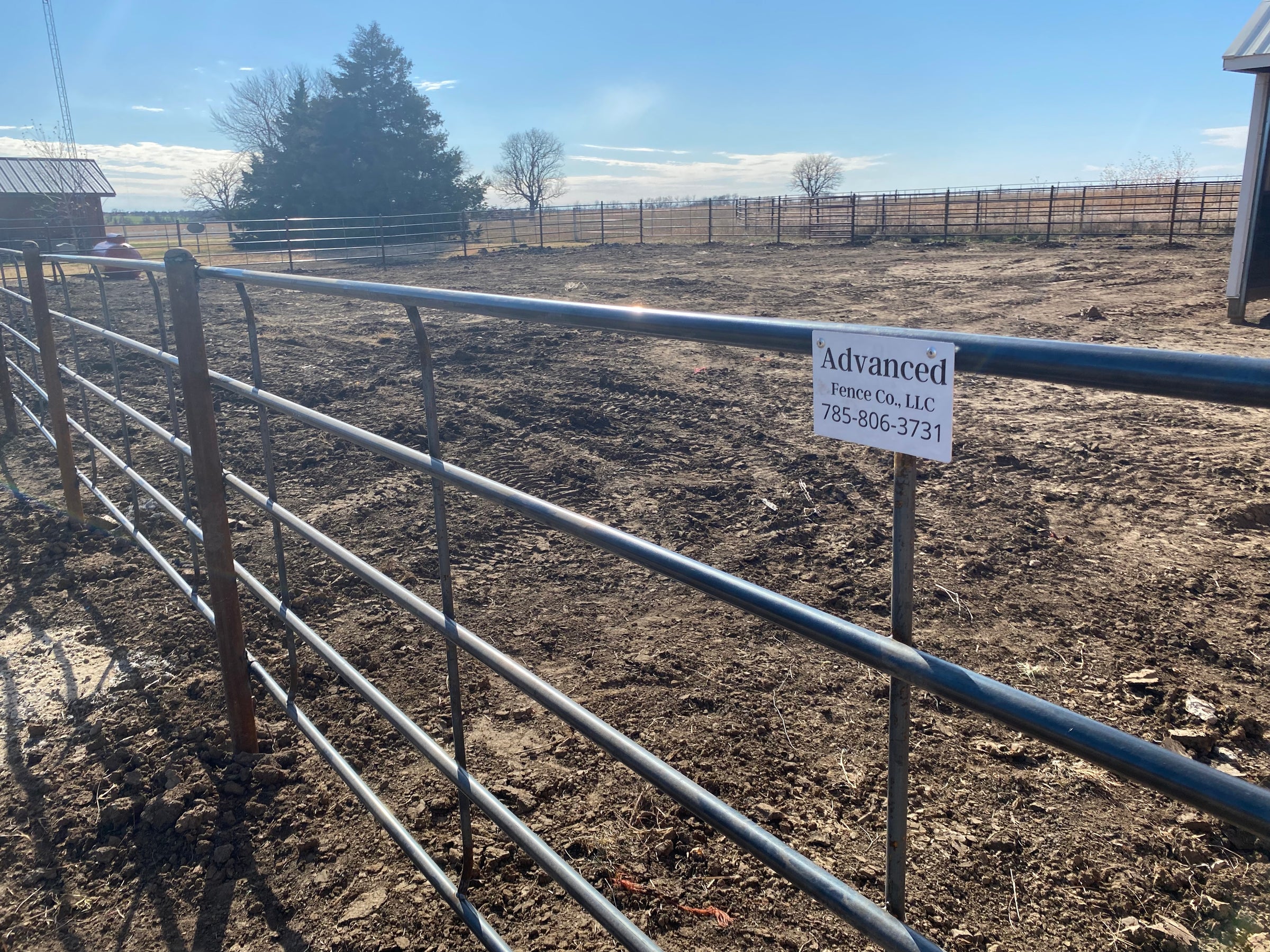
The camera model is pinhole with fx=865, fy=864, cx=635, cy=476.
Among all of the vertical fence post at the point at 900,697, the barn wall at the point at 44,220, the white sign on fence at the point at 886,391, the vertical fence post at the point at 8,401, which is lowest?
the vertical fence post at the point at 8,401

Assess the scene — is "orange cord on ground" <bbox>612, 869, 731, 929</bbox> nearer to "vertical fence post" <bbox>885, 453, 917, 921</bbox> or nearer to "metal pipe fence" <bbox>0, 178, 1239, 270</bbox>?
"vertical fence post" <bbox>885, 453, 917, 921</bbox>

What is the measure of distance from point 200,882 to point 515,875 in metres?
0.95

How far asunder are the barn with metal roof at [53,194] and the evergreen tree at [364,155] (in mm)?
5163

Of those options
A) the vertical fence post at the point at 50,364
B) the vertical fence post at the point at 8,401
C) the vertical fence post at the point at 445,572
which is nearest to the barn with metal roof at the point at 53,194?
the vertical fence post at the point at 8,401

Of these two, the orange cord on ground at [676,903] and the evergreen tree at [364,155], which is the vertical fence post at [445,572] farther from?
the evergreen tree at [364,155]

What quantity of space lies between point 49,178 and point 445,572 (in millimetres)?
Answer: 37063

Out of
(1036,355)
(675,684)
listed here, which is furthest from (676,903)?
(1036,355)

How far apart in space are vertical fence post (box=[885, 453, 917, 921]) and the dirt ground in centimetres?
138

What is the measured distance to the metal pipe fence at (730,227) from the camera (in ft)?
83.4

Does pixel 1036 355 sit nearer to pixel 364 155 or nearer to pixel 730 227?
pixel 730 227

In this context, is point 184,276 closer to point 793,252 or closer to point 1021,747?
point 1021,747

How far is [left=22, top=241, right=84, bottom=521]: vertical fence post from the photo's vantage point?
5039 mm

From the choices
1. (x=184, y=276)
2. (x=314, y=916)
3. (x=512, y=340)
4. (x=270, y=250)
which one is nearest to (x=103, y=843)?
(x=314, y=916)

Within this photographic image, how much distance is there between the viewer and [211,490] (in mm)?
2934
